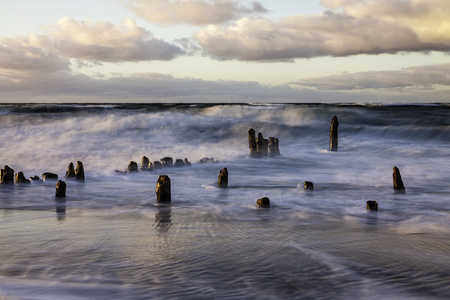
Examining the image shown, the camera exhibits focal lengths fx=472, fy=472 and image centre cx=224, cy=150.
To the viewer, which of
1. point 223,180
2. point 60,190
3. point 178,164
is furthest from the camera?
point 178,164

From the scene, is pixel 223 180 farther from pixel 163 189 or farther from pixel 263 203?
pixel 263 203

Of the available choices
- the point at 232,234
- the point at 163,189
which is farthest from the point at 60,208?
the point at 232,234

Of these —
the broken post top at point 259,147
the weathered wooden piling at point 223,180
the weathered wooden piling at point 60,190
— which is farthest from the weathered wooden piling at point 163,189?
the broken post top at point 259,147

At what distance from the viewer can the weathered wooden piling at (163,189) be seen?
9691 mm

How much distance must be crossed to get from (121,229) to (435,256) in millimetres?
4663

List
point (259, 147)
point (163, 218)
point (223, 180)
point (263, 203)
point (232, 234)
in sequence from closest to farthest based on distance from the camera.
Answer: point (232, 234) < point (163, 218) < point (263, 203) < point (223, 180) < point (259, 147)

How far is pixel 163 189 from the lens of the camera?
980cm

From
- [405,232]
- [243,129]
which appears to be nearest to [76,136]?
[243,129]

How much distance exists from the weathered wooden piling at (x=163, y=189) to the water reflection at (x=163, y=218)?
0.32 meters

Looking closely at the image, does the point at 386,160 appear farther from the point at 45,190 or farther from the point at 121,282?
the point at 121,282

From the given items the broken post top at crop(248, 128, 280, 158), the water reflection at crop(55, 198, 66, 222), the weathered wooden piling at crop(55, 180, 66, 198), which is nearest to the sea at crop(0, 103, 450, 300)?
the water reflection at crop(55, 198, 66, 222)

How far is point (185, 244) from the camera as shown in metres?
6.72

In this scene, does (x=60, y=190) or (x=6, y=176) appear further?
(x=6, y=176)

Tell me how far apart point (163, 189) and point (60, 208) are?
2.06 metres
